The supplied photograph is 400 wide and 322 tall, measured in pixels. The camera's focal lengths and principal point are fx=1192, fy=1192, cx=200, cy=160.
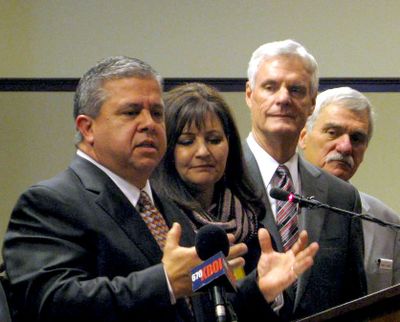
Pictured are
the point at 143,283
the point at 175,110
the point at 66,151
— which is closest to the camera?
the point at 143,283

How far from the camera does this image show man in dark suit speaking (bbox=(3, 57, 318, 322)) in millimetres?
2975

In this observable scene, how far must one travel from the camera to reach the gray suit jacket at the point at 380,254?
4363mm

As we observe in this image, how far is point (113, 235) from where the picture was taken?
311cm

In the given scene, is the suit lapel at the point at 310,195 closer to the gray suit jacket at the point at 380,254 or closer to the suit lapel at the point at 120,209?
the gray suit jacket at the point at 380,254

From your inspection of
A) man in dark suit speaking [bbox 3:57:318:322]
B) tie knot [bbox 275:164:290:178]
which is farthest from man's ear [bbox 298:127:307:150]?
man in dark suit speaking [bbox 3:57:318:322]

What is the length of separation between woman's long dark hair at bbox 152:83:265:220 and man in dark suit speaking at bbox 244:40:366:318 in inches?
5.5

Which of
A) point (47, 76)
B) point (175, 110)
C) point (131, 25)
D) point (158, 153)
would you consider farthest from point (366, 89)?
point (158, 153)

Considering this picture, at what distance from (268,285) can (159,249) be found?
32cm

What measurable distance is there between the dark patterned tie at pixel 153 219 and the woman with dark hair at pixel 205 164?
385mm

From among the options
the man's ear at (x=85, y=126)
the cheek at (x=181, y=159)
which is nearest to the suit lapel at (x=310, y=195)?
the cheek at (x=181, y=159)

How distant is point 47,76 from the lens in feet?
22.8

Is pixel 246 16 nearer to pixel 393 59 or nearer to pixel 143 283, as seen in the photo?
pixel 393 59

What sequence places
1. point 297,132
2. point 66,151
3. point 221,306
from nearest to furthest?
point 221,306 < point 297,132 < point 66,151

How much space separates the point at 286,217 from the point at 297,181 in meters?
0.22
